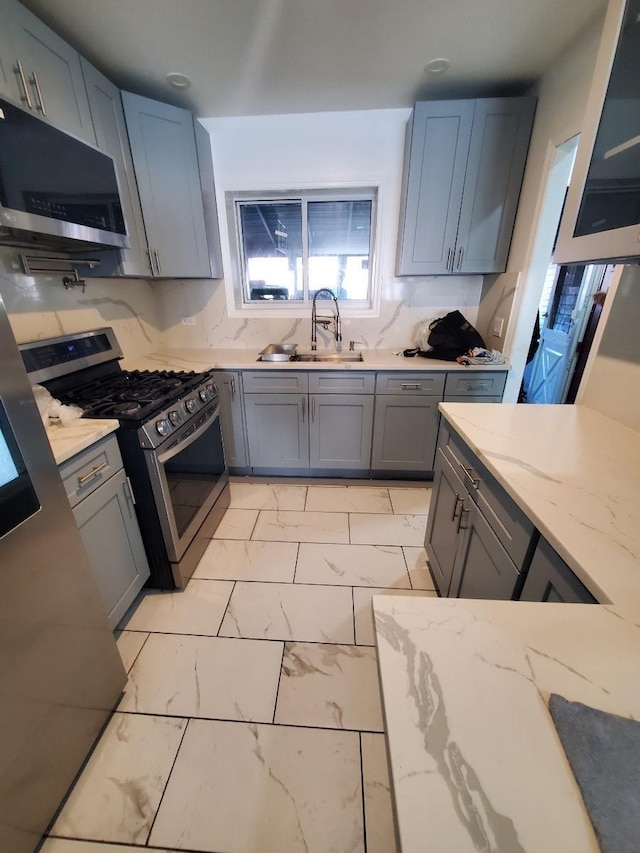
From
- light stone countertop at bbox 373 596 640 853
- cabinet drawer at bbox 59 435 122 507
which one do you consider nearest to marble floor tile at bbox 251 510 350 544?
cabinet drawer at bbox 59 435 122 507

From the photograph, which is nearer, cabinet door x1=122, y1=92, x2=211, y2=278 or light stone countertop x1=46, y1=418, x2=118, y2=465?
light stone countertop x1=46, y1=418, x2=118, y2=465

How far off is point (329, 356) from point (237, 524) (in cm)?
148

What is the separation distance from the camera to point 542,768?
1.34 feet

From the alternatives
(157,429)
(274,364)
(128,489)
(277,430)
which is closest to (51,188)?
(157,429)

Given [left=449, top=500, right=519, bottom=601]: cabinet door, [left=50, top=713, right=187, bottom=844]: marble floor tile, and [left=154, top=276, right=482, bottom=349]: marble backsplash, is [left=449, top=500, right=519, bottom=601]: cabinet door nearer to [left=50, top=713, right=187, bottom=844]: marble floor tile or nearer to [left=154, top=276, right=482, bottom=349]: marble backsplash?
[left=50, top=713, right=187, bottom=844]: marble floor tile

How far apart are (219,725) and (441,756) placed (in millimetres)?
1179

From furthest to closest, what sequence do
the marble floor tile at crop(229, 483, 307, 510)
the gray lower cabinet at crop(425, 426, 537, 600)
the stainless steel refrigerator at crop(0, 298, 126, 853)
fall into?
the marble floor tile at crop(229, 483, 307, 510) < the gray lower cabinet at crop(425, 426, 537, 600) < the stainless steel refrigerator at crop(0, 298, 126, 853)

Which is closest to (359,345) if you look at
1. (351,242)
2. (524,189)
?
(351,242)

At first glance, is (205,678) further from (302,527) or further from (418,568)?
(418,568)

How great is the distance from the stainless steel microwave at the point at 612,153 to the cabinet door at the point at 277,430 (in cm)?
179

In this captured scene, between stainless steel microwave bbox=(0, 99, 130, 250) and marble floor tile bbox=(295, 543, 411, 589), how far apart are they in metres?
1.92

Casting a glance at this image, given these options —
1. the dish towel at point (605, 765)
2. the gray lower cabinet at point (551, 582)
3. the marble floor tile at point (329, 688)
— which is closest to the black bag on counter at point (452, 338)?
the gray lower cabinet at point (551, 582)

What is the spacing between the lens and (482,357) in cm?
235

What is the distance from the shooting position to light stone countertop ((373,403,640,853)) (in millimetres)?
372
